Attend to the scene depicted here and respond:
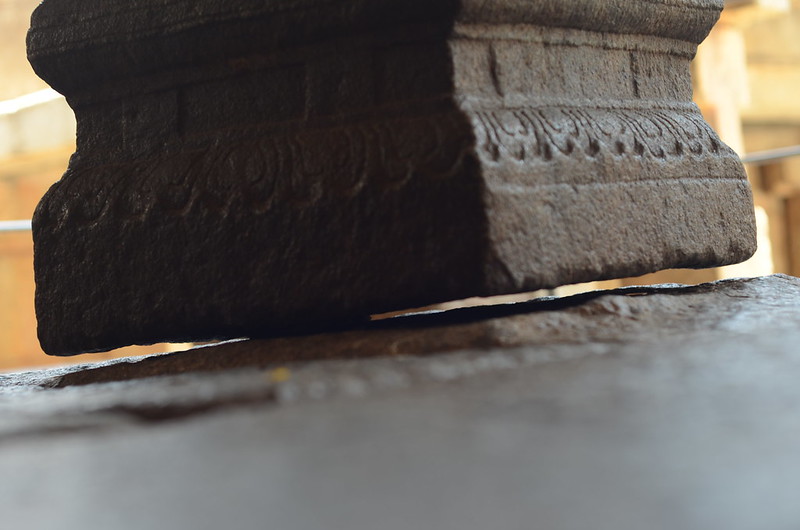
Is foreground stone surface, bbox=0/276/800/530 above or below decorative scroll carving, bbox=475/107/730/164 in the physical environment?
below

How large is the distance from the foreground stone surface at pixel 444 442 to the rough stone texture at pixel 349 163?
289 millimetres

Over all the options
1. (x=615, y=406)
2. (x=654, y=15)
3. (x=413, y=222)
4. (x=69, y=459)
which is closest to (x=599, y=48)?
(x=654, y=15)

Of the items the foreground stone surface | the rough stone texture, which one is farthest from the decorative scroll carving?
the foreground stone surface

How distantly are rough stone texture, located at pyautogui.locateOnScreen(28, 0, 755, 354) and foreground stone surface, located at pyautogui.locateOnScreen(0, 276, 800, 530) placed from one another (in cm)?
29

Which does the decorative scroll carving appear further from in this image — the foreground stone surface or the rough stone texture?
the foreground stone surface

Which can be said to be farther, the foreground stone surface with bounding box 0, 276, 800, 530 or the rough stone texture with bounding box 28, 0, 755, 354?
the rough stone texture with bounding box 28, 0, 755, 354

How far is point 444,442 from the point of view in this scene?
85 cm

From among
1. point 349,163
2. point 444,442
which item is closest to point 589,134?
point 349,163

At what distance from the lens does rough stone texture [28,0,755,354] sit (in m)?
1.65

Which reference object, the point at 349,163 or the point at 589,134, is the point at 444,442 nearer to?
the point at 349,163

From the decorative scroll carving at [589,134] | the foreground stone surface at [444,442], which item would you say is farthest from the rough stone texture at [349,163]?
the foreground stone surface at [444,442]

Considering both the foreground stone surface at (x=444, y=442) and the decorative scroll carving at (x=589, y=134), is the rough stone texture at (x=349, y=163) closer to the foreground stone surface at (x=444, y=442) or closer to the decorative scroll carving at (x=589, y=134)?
the decorative scroll carving at (x=589, y=134)

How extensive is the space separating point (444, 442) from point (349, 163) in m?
0.91

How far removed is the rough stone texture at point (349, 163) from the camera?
1646 mm
